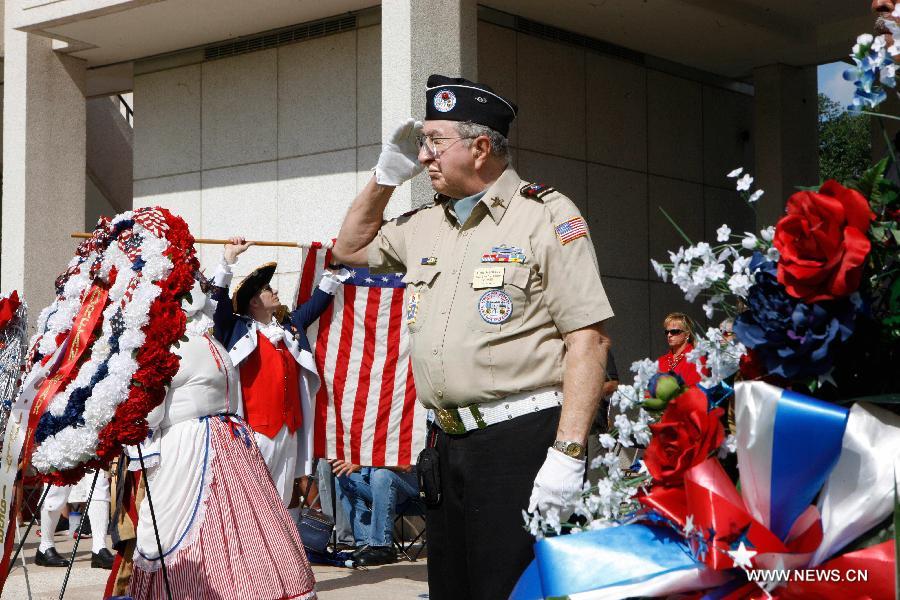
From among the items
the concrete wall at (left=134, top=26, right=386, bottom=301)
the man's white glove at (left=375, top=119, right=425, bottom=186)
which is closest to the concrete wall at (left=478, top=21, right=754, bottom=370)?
the concrete wall at (left=134, top=26, right=386, bottom=301)

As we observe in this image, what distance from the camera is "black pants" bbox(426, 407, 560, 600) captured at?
3.45 meters

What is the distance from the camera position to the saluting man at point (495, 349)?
11.3ft

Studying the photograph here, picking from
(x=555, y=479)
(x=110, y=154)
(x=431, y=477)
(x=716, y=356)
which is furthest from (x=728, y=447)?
(x=110, y=154)

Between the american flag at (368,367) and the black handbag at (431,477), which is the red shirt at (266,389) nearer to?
the american flag at (368,367)

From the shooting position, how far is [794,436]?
1734 millimetres

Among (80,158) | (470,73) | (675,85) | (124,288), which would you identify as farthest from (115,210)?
(124,288)

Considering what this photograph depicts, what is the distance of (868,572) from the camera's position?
67.0 inches

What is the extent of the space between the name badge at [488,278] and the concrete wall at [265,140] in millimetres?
6870

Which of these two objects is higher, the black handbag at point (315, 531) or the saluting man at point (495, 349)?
the saluting man at point (495, 349)

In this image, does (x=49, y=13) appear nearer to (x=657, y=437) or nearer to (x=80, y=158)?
(x=80, y=158)

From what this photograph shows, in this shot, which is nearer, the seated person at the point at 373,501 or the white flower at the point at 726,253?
the white flower at the point at 726,253

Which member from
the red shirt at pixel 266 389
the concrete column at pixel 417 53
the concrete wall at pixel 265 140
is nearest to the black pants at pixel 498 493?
the red shirt at pixel 266 389

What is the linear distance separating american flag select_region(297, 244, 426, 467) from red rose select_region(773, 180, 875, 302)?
6.78 m

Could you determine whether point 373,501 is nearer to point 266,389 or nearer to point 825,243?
point 266,389
